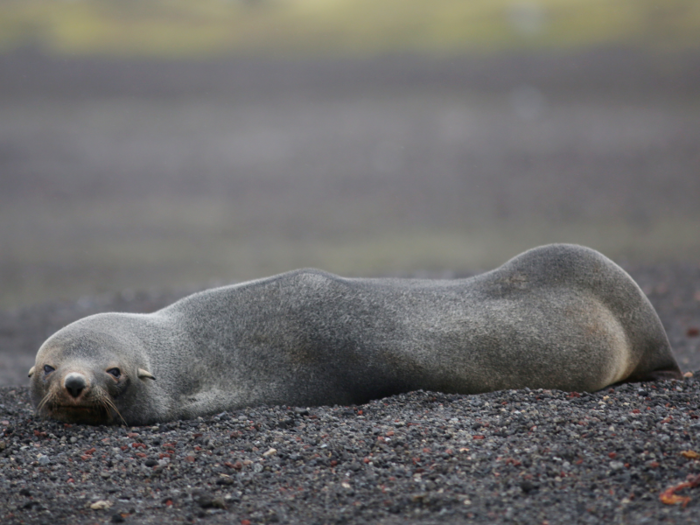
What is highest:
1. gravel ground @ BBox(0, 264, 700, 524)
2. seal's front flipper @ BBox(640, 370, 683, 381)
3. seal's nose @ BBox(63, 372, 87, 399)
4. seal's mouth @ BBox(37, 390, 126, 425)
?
seal's nose @ BBox(63, 372, 87, 399)

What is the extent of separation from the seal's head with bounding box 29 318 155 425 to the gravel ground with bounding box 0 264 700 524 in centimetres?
15

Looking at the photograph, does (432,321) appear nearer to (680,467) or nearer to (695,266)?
(680,467)

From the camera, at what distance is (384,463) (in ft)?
18.2

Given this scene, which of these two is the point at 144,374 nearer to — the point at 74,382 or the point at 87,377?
the point at 87,377

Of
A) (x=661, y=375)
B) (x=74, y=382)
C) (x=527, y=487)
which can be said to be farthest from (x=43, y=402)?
(x=661, y=375)

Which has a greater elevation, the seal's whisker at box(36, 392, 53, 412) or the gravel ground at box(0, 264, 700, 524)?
the seal's whisker at box(36, 392, 53, 412)

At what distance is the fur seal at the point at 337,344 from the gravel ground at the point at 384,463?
11.2 inches

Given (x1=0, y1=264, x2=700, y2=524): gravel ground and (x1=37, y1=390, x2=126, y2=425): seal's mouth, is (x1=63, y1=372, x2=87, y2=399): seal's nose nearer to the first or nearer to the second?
(x1=37, y1=390, x2=126, y2=425): seal's mouth

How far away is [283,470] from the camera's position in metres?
5.60

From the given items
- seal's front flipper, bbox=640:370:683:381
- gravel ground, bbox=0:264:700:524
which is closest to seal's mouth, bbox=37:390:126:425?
gravel ground, bbox=0:264:700:524

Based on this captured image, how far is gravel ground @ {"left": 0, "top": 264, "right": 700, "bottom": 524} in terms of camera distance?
15.8 ft

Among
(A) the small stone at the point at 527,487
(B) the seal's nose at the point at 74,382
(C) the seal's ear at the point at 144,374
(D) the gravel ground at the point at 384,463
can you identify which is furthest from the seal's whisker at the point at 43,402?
(A) the small stone at the point at 527,487

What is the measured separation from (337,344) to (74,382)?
7.51 ft

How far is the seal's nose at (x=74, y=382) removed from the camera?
21.0 ft
